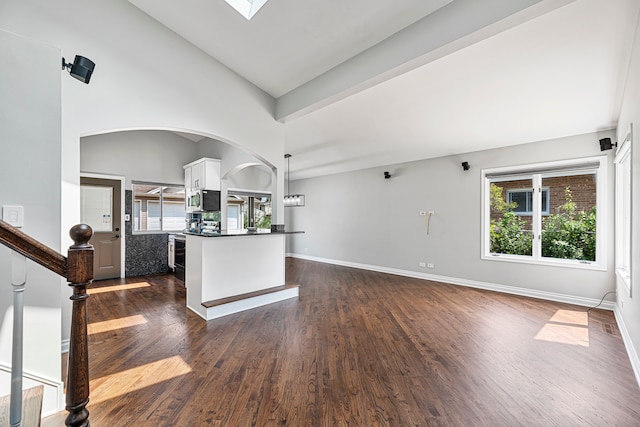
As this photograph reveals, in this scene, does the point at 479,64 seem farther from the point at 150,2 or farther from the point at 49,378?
the point at 49,378

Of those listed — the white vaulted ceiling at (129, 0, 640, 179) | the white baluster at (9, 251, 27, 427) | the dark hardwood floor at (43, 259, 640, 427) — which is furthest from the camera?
the white vaulted ceiling at (129, 0, 640, 179)

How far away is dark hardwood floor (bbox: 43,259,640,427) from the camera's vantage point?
6.40ft

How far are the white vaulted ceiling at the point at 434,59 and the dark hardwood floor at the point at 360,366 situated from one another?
277 cm

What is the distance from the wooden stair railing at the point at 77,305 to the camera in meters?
1.07

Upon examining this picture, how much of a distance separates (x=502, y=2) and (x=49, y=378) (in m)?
4.08

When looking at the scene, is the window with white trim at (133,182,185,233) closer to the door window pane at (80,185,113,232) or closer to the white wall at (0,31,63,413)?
the door window pane at (80,185,113,232)

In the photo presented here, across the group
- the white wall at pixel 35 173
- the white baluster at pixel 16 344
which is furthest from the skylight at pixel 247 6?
the white baluster at pixel 16 344

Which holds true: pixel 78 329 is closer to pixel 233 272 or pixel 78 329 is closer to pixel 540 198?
pixel 233 272

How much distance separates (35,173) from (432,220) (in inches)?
232

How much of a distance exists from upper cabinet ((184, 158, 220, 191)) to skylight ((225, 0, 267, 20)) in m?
3.78

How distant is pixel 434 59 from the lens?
8.98 feet

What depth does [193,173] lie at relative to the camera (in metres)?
6.76

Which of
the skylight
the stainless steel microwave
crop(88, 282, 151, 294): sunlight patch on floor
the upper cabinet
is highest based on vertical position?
the skylight

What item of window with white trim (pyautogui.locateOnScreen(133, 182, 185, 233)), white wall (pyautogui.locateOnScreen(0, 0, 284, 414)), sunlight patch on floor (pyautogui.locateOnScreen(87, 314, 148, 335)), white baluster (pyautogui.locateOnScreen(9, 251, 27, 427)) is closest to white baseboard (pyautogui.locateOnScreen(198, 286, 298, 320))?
sunlight patch on floor (pyautogui.locateOnScreen(87, 314, 148, 335))
